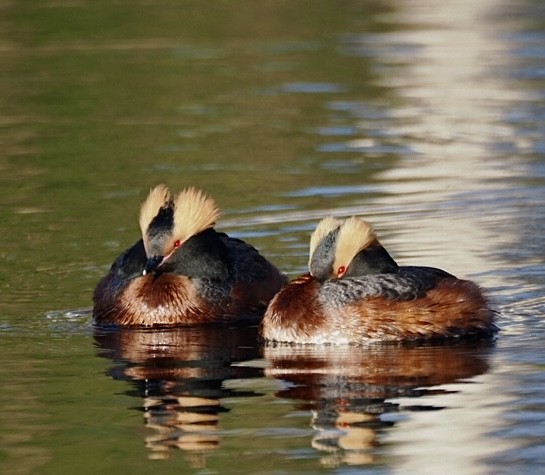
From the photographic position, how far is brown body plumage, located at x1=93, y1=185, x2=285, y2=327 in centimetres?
1422

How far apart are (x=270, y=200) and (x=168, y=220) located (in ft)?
16.3

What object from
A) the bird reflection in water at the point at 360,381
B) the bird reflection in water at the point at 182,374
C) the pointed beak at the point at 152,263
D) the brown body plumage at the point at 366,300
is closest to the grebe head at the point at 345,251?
the brown body plumage at the point at 366,300

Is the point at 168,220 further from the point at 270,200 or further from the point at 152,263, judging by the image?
the point at 270,200

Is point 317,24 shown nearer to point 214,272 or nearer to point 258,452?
point 214,272

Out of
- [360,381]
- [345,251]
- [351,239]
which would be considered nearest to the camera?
[360,381]

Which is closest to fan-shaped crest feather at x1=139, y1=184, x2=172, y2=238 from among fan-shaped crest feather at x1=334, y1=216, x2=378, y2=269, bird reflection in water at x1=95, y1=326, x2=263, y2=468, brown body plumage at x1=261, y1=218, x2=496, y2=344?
bird reflection in water at x1=95, y1=326, x2=263, y2=468

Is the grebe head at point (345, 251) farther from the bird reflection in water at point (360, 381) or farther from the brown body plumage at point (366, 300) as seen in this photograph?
the bird reflection in water at point (360, 381)

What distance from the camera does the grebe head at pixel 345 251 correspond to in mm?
13133

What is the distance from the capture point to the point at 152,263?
14164 mm

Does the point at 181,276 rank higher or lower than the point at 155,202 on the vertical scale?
lower

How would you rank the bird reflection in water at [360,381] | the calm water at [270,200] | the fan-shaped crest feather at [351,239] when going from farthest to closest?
the fan-shaped crest feather at [351,239]
the calm water at [270,200]
the bird reflection in water at [360,381]

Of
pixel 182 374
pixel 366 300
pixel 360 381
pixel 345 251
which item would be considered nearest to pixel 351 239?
pixel 345 251

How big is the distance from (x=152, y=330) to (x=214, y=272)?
78 centimetres

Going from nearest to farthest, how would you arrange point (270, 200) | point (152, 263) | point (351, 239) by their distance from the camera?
point (351, 239)
point (152, 263)
point (270, 200)
